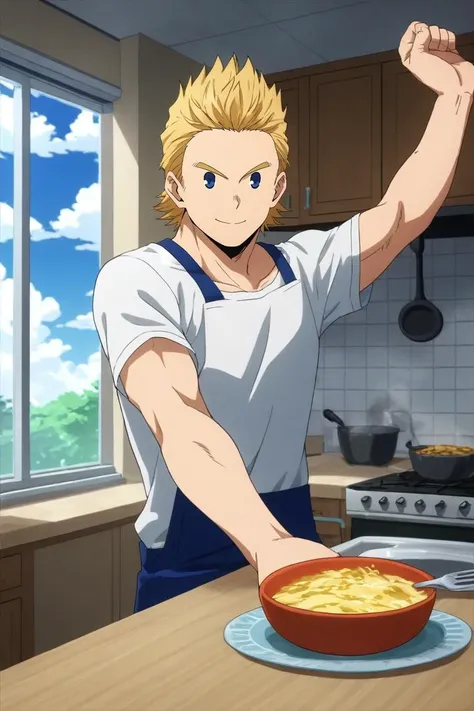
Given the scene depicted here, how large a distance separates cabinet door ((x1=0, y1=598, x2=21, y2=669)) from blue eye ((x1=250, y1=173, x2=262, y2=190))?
127 cm

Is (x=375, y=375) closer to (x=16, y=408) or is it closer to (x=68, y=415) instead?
Result: (x=68, y=415)

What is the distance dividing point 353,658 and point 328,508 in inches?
66.2

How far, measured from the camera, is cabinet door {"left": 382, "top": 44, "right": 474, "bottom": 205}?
2723 mm

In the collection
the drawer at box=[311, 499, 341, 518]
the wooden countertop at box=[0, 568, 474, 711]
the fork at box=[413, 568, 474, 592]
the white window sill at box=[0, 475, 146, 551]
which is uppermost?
the fork at box=[413, 568, 474, 592]

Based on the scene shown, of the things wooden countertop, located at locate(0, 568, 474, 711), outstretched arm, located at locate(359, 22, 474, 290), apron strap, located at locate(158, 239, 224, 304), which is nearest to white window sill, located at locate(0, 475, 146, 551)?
apron strap, located at locate(158, 239, 224, 304)

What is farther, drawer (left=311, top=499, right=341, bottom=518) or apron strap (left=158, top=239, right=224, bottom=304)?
drawer (left=311, top=499, right=341, bottom=518)

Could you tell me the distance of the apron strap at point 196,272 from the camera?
1.62m

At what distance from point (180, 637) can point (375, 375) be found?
2.22 metres

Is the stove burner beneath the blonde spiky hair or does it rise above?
beneath

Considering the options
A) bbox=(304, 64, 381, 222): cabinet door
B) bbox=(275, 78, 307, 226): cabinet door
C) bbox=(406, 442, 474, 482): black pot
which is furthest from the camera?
bbox=(275, 78, 307, 226): cabinet door

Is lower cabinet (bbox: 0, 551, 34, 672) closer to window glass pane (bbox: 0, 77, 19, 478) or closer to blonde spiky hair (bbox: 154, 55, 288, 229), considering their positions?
window glass pane (bbox: 0, 77, 19, 478)

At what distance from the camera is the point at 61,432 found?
2756 millimetres

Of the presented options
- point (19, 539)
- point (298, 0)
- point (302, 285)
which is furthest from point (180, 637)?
point (298, 0)

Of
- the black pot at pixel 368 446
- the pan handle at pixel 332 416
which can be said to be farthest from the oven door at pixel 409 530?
the pan handle at pixel 332 416
